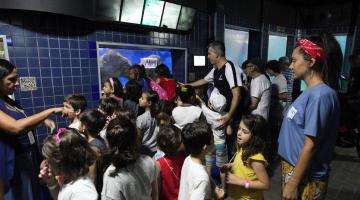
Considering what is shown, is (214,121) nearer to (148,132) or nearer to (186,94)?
(186,94)

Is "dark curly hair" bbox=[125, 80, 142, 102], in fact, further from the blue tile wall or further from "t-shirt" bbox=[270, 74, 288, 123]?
"t-shirt" bbox=[270, 74, 288, 123]

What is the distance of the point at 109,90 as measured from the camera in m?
3.42

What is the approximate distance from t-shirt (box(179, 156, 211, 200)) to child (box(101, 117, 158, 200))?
0.79 feet

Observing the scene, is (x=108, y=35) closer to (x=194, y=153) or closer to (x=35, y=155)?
(x=35, y=155)

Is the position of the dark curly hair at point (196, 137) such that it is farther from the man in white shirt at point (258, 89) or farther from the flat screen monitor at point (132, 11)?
the flat screen monitor at point (132, 11)

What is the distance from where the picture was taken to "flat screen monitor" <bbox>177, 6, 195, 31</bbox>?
15.9 ft

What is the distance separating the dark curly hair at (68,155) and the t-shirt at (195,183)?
2.18 feet

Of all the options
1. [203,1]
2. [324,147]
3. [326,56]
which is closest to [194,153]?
[324,147]

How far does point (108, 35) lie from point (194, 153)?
295cm

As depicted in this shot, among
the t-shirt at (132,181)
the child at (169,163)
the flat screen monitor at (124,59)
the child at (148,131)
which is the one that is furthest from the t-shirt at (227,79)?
the flat screen monitor at (124,59)

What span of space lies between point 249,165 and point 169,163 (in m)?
0.63

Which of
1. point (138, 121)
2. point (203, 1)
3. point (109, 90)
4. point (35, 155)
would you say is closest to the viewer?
point (35, 155)

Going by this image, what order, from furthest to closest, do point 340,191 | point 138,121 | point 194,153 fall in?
point 340,191 < point 138,121 < point 194,153

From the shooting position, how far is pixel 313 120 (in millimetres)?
1389
